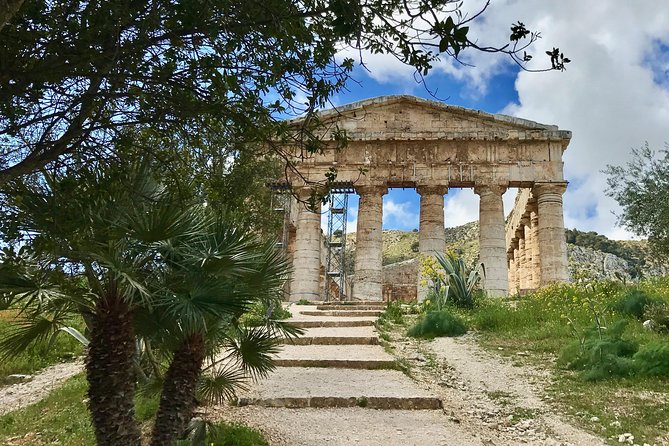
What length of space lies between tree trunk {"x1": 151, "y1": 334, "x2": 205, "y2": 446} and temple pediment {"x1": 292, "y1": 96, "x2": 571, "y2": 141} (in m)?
15.9

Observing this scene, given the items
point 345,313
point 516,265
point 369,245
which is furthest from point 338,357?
point 516,265

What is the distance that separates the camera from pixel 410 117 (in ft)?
69.0

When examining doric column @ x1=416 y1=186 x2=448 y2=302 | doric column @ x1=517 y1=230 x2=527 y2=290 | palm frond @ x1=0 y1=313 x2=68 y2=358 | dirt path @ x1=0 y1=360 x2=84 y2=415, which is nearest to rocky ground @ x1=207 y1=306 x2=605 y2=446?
palm frond @ x1=0 y1=313 x2=68 y2=358

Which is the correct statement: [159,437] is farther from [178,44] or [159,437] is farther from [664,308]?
[664,308]

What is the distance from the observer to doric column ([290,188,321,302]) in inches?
792

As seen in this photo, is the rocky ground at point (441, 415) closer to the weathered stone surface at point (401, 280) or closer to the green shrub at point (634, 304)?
the green shrub at point (634, 304)

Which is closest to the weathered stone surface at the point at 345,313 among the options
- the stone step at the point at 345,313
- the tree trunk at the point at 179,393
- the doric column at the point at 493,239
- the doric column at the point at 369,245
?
the stone step at the point at 345,313

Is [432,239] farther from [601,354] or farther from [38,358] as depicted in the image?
[38,358]

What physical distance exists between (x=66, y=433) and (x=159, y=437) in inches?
104

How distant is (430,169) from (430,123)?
1.70 m

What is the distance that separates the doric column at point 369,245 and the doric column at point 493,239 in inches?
138

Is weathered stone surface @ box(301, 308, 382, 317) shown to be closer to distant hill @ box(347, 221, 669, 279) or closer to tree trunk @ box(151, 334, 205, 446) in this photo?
tree trunk @ box(151, 334, 205, 446)

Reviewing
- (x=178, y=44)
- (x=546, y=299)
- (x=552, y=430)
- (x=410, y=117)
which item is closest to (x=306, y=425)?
(x=552, y=430)

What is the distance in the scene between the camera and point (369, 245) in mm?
20297
